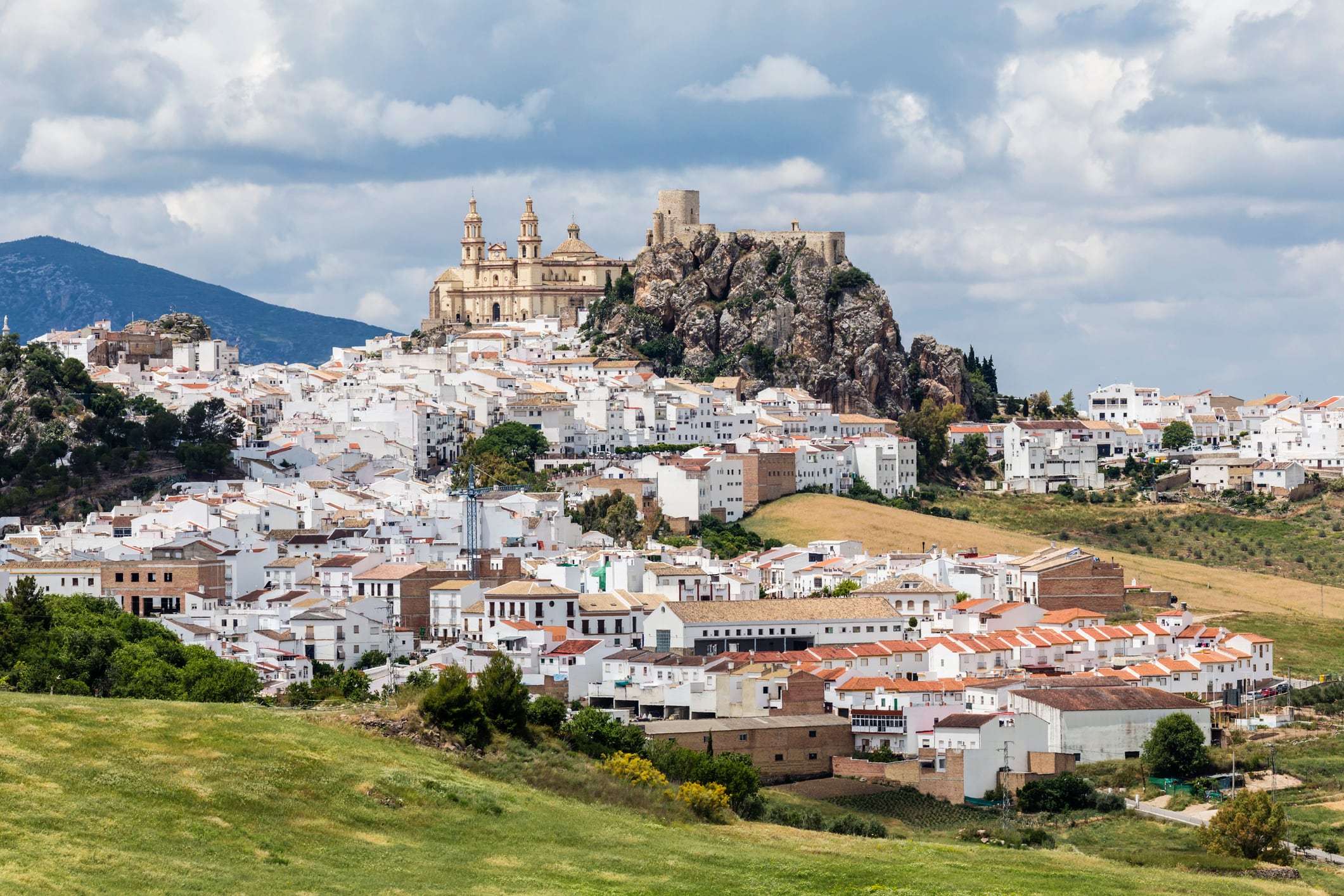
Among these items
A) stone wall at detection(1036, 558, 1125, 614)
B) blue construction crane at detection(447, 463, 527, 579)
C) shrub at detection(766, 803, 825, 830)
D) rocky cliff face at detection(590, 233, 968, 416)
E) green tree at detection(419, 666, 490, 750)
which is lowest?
shrub at detection(766, 803, 825, 830)

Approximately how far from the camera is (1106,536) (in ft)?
319

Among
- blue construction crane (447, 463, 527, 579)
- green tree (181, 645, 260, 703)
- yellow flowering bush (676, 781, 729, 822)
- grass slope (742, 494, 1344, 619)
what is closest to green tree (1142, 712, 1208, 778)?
yellow flowering bush (676, 781, 729, 822)

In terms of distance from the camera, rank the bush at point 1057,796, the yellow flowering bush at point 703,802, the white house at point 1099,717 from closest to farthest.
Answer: the yellow flowering bush at point 703,802
the bush at point 1057,796
the white house at point 1099,717

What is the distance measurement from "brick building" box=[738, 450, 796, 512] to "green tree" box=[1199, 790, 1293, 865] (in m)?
54.3

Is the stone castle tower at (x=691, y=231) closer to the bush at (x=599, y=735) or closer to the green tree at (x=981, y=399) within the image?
the green tree at (x=981, y=399)

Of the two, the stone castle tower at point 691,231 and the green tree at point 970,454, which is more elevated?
the stone castle tower at point 691,231

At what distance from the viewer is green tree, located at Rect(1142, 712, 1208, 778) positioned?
174ft

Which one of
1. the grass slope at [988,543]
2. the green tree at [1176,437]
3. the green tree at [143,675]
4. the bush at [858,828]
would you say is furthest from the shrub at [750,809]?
the green tree at [1176,437]

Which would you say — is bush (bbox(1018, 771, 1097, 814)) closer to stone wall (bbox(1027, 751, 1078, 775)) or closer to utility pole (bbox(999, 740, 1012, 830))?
utility pole (bbox(999, 740, 1012, 830))

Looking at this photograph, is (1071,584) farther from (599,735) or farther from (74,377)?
(74,377)

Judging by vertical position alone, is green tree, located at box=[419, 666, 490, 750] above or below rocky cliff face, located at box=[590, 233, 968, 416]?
below

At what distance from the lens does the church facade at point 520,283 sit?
13438cm

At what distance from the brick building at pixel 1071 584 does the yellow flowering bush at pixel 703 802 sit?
36823 mm

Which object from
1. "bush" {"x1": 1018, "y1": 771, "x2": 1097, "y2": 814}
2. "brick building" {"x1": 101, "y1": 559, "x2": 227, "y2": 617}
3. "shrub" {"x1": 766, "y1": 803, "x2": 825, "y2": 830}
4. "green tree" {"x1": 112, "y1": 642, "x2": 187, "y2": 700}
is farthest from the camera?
"brick building" {"x1": 101, "y1": 559, "x2": 227, "y2": 617}
